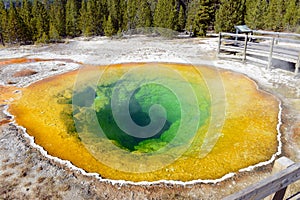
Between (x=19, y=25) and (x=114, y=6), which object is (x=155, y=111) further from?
(x=114, y=6)

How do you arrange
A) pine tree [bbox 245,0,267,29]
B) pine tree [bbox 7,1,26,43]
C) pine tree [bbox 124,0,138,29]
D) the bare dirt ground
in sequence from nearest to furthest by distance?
the bare dirt ground → pine tree [bbox 245,0,267,29] → pine tree [bbox 7,1,26,43] → pine tree [bbox 124,0,138,29]

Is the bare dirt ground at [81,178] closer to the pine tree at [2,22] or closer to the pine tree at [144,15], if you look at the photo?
the pine tree at [2,22]

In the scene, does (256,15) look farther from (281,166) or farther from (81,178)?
(281,166)

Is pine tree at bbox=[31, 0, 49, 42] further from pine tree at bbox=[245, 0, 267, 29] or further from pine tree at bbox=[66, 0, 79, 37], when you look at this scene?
pine tree at bbox=[245, 0, 267, 29]

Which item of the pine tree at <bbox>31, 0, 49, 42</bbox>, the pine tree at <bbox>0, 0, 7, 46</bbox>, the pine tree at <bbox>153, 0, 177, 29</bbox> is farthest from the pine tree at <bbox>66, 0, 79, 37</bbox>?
the pine tree at <bbox>153, 0, 177, 29</bbox>

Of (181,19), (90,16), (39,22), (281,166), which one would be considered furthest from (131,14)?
(281,166)

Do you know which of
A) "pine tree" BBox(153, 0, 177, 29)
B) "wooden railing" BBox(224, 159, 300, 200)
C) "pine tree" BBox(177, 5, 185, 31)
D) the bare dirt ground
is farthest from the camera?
"pine tree" BBox(177, 5, 185, 31)

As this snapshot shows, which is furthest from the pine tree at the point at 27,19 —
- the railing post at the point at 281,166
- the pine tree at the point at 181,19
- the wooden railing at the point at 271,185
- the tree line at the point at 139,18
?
the wooden railing at the point at 271,185
